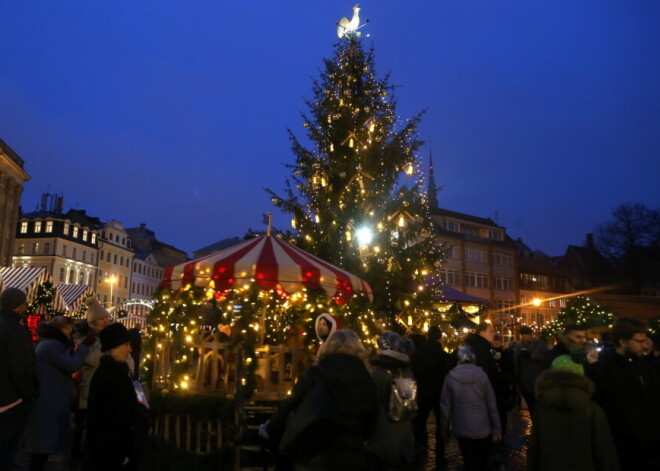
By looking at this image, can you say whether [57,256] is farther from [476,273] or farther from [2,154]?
[476,273]

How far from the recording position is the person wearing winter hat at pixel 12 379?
5.23m

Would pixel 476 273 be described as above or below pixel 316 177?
above

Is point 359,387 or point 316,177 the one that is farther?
point 316,177

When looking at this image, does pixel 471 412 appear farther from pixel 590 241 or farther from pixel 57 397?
pixel 590 241

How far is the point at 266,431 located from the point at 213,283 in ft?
18.5

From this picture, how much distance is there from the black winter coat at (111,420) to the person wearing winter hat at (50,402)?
5.78 feet

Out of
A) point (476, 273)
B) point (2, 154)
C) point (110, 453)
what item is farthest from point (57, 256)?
point (110, 453)

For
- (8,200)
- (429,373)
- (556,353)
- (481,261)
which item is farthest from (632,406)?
(8,200)

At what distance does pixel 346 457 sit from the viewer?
153 inches

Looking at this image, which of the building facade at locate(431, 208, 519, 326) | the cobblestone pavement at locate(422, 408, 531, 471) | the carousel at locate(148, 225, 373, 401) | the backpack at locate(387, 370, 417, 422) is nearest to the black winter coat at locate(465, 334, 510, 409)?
the cobblestone pavement at locate(422, 408, 531, 471)

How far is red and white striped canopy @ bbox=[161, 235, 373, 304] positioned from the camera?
8688mm

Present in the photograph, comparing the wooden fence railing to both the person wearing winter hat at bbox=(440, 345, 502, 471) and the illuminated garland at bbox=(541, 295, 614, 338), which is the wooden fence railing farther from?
the illuminated garland at bbox=(541, 295, 614, 338)

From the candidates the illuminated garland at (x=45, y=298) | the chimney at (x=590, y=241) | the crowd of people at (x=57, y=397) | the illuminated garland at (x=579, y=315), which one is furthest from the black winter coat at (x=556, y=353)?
the chimney at (x=590, y=241)

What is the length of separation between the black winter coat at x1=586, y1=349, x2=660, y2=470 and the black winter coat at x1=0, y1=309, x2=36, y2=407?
515 centimetres
